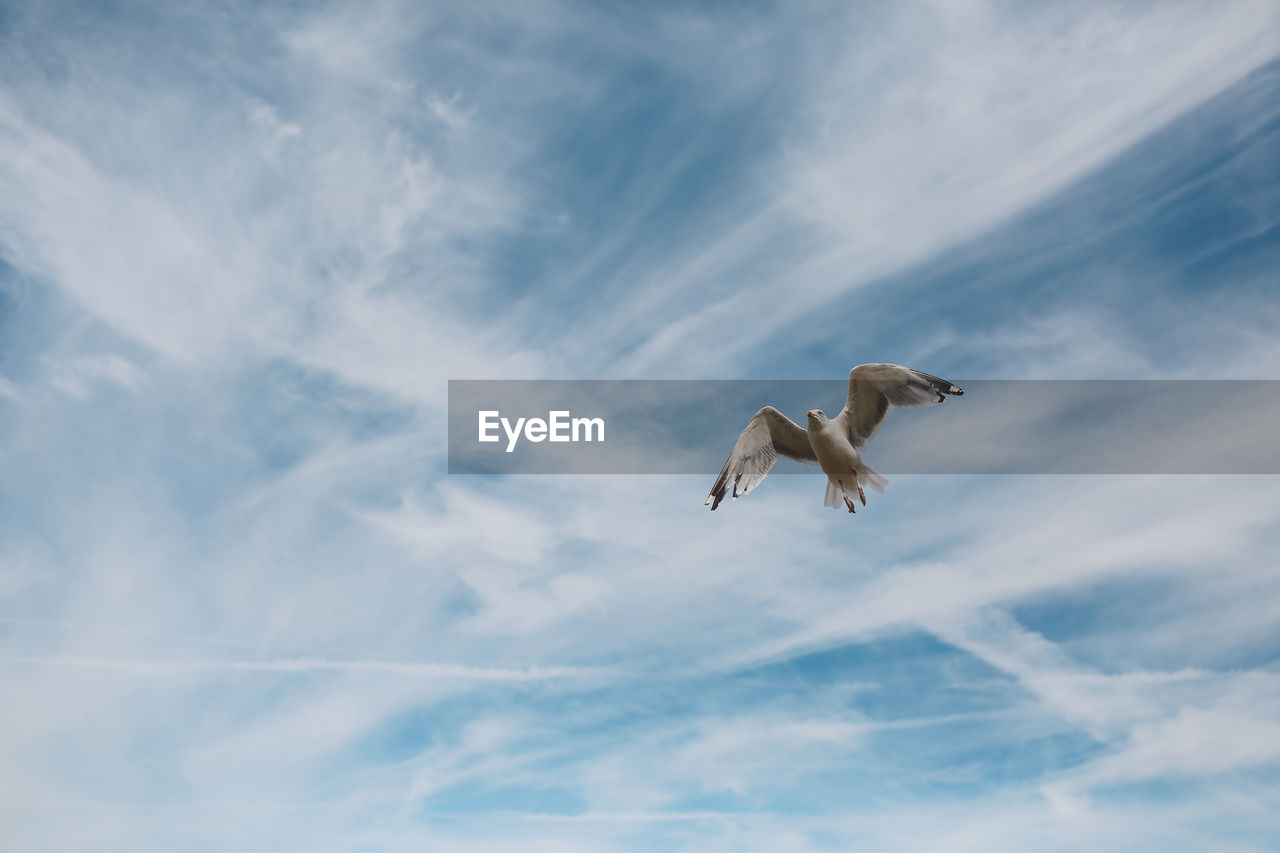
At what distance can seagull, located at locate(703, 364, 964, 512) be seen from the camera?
1081 inches

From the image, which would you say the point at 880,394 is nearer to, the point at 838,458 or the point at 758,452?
the point at 838,458

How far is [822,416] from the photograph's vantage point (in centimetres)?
2786

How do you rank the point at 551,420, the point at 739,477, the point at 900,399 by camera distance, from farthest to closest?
the point at 551,420 → the point at 739,477 → the point at 900,399

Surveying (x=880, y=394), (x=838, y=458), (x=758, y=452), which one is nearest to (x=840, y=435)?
(x=838, y=458)

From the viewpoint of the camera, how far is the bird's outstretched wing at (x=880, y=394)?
27.3 m

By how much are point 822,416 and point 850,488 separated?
287cm

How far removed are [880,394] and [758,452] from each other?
5019 millimetres

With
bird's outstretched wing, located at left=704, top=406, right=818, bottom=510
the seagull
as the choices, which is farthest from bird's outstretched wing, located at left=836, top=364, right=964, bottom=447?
bird's outstretched wing, located at left=704, top=406, right=818, bottom=510

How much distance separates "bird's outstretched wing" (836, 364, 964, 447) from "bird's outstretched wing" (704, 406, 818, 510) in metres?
1.96

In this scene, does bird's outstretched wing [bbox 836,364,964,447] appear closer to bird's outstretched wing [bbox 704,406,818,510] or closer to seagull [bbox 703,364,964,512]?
seagull [bbox 703,364,964,512]

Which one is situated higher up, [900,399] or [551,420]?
[551,420]

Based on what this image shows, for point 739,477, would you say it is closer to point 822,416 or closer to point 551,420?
point 822,416

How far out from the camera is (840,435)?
2770 cm

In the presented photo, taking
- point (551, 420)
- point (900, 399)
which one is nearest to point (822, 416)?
point (900, 399)
